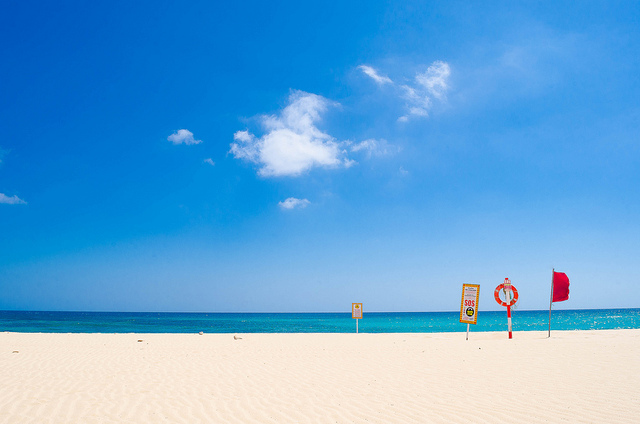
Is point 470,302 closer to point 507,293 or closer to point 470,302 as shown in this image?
point 470,302

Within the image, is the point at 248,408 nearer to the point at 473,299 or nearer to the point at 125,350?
the point at 125,350

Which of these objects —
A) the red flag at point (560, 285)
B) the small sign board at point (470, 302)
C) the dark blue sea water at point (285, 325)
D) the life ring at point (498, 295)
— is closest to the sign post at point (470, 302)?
the small sign board at point (470, 302)

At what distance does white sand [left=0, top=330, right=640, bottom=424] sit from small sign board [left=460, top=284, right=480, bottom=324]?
11.2 ft

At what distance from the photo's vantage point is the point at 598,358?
31.3 feet

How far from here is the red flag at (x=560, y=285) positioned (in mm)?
15609

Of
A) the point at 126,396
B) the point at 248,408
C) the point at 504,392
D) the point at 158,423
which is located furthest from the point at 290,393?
the point at 504,392

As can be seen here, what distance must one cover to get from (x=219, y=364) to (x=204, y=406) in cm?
Answer: 406

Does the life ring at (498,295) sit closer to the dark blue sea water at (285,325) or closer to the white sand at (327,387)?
the white sand at (327,387)

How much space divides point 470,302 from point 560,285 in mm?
4165

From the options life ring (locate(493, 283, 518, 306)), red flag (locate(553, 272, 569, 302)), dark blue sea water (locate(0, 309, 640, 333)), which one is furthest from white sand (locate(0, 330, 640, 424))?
dark blue sea water (locate(0, 309, 640, 333))

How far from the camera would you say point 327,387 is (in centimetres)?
679

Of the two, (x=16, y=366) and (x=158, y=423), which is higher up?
(x=158, y=423)

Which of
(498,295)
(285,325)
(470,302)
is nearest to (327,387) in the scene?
(470,302)

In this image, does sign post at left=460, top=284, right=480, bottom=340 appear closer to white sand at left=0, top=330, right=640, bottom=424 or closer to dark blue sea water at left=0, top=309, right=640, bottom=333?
white sand at left=0, top=330, right=640, bottom=424
